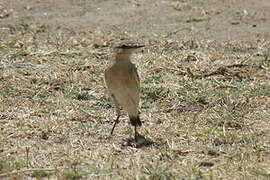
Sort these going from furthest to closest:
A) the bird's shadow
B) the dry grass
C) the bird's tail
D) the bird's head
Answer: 1. the bird's tail
2. the bird's head
3. the bird's shadow
4. the dry grass

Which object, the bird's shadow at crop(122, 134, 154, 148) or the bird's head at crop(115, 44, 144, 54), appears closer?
the bird's shadow at crop(122, 134, 154, 148)

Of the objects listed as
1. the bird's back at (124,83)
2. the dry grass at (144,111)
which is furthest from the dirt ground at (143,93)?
the bird's back at (124,83)

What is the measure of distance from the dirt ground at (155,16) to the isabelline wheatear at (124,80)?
17.1ft

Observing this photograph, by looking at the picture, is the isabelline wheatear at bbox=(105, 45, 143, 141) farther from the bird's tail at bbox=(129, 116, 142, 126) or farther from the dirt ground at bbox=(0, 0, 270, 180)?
the dirt ground at bbox=(0, 0, 270, 180)

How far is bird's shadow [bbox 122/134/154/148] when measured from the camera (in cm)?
605

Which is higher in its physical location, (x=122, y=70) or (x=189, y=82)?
(x=122, y=70)

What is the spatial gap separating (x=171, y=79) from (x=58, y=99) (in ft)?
5.41

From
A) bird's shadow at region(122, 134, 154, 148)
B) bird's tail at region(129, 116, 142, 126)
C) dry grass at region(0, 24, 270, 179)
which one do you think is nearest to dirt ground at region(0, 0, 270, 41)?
dry grass at region(0, 24, 270, 179)

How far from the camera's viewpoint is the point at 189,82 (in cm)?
838

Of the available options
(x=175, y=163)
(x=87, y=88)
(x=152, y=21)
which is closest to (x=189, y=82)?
(x=87, y=88)

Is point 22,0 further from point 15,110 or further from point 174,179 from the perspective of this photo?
point 174,179

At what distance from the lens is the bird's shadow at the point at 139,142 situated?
6.05 m

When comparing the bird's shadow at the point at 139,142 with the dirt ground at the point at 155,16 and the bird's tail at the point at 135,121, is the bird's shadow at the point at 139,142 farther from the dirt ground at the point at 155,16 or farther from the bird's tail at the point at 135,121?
the dirt ground at the point at 155,16

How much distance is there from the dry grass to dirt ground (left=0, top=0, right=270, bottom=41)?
932mm
